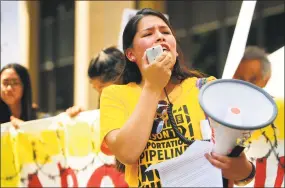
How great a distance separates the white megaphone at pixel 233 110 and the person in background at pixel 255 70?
139cm

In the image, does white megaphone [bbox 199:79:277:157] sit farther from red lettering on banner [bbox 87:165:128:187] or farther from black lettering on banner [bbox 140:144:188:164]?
red lettering on banner [bbox 87:165:128:187]

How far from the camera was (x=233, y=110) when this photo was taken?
121 centimetres

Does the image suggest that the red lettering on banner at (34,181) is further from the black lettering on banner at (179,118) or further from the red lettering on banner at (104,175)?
the black lettering on banner at (179,118)

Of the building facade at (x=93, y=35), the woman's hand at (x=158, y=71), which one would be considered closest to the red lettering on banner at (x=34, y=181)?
the building facade at (x=93, y=35)

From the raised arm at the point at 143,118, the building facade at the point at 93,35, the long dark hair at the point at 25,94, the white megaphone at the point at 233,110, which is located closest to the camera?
the white megaphone at the point at 233,110

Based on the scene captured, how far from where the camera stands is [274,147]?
2.57 meters

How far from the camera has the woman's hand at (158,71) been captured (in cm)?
133

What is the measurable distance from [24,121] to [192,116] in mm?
1988

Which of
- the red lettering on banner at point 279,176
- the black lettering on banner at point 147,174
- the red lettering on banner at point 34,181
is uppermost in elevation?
the black lettering on banner at point 147,174

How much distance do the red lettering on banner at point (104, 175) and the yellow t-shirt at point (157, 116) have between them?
146 cm

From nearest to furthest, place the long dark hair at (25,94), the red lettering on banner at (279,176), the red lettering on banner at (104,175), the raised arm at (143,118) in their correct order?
the raised arm at (143,118) → the red lettering on banner at (279,176) → the red lettering on banner at (104,175) → the long dark hair at (25,94)

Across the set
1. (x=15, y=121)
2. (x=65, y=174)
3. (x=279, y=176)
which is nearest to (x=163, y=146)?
(x=279, y=176)

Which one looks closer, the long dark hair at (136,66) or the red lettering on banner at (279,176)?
the long dark hair at (136,66)

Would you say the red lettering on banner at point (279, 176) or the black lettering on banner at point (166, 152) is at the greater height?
the black lettering on banner at point (166, 152)
